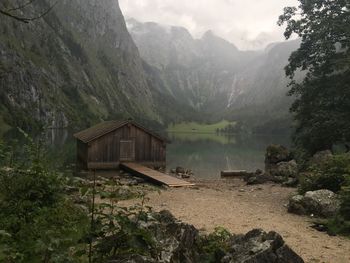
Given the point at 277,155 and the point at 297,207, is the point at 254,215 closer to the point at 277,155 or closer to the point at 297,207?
the point at 297,207

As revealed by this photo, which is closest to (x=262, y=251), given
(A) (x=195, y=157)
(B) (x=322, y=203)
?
(B) (x=322, y=203)

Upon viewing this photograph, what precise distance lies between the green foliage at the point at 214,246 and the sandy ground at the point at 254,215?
229 cm

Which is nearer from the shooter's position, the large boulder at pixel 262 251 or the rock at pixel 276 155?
the large boulder at pixel 262 251

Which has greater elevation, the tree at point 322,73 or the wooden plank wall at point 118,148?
the tree at point 322,73

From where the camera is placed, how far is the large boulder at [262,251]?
838 centimetres

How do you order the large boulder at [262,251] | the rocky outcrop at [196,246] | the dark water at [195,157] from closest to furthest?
the rocky outcrop at [196,246] < the large boulder at [262,251] < the dark water at [195,157]

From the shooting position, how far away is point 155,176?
3238cm

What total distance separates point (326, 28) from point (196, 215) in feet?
73.2

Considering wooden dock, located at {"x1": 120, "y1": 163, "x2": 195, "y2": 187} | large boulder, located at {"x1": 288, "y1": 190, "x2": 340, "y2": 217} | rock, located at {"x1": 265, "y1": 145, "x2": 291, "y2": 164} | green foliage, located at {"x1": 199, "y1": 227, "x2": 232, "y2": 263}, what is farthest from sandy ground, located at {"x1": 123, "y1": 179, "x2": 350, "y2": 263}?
rock, located at {"x1": 265, "y1": 145, "x2": 291, "y2": 164}

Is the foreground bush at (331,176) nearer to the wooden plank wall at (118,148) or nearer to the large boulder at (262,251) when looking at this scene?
the large boulder at (262,251)

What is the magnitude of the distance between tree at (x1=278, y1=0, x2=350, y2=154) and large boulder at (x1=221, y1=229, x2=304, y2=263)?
24741 mm

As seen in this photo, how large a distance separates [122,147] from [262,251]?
34.9m

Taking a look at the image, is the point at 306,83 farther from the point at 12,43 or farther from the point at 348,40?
the point at 12,43

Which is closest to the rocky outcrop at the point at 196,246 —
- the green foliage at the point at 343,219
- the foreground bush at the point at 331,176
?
the green foliage at the point at 343,219
